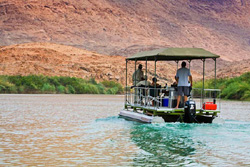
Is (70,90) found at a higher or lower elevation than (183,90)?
higher

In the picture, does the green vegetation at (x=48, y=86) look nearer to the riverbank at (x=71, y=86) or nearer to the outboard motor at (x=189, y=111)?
the riverbank at (x=71, y=86)

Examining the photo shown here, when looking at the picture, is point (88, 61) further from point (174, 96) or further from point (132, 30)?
point (174, 96)

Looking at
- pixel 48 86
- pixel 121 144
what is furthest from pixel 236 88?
pixel 121 144

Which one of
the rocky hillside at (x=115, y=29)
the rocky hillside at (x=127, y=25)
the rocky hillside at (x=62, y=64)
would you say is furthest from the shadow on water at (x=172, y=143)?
the rocky hillside at (x=127, y=25)

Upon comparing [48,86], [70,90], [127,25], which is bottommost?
[70,90]

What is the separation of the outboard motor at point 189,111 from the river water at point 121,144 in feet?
0.75

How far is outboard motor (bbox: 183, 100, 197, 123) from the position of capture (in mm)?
17891

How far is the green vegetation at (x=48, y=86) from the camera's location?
178 feet

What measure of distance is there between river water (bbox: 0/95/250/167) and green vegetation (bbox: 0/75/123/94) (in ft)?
113

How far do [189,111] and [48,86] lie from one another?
39.1 m

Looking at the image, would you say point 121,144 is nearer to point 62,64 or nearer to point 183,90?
point 183,90

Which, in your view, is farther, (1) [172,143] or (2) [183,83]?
(2) [183,83]

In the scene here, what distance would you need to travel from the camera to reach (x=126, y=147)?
13.5 m

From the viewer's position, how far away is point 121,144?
1400 cm
